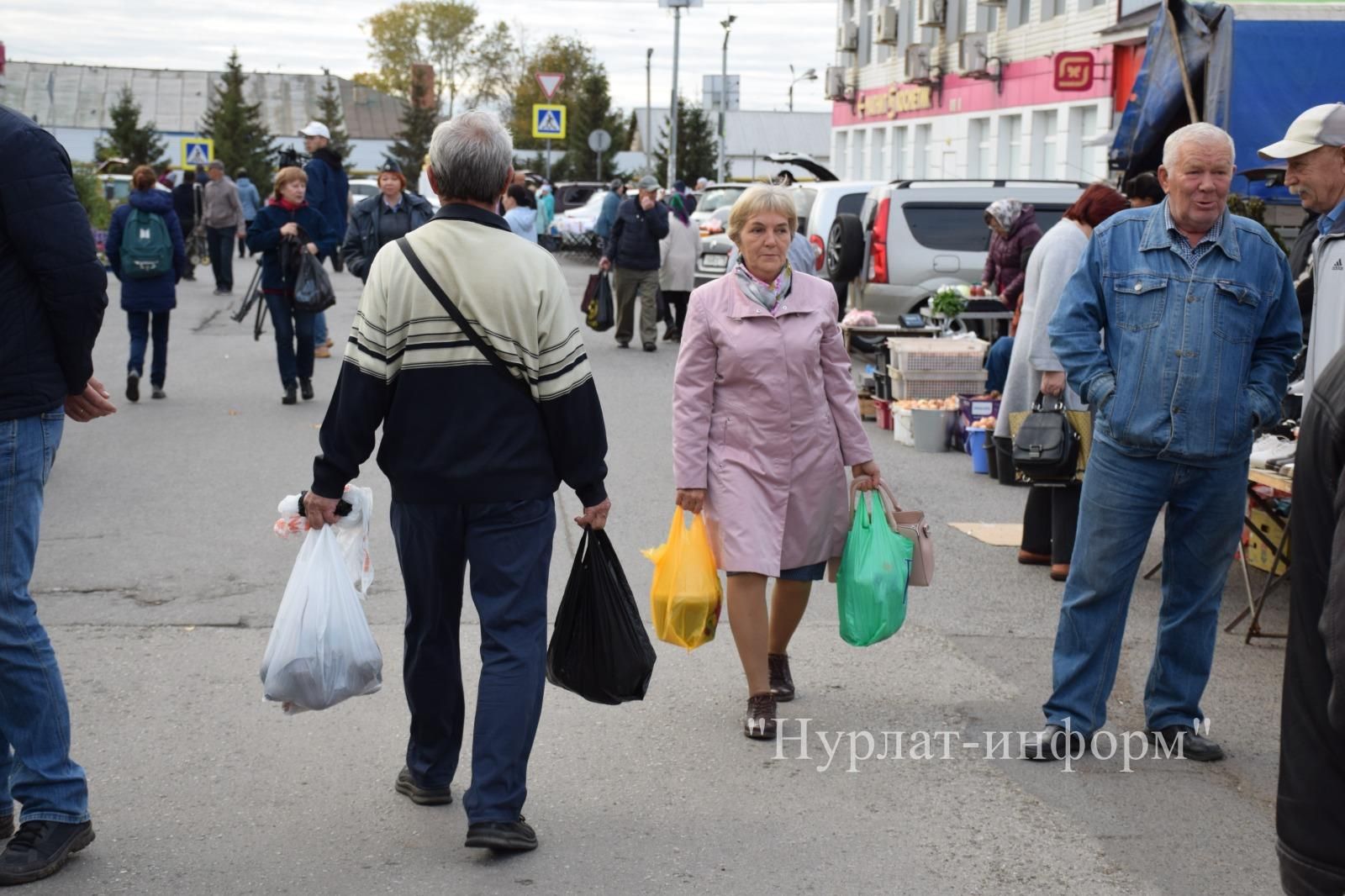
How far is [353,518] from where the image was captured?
4543 mm

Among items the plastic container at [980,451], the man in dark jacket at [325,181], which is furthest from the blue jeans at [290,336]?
the plastic container at [980,451]

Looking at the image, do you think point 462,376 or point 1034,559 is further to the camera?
point 1034,559

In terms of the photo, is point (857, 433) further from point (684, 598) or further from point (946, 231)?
point (946, 231)

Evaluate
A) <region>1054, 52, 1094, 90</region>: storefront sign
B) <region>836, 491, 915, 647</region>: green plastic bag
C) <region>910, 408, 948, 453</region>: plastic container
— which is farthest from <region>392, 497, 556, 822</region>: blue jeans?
<region>1054, 52, 1094, 90</region>: storefront sign

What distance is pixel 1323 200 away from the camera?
5.44m

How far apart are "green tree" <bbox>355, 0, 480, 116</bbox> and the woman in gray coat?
89830 millimetres

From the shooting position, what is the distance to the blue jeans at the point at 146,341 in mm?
13109

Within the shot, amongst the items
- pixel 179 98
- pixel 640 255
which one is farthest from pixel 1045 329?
pixel 179 98

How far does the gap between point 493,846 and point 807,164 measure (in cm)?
1716

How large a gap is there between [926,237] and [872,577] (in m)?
10.1

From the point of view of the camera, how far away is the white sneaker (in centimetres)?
667

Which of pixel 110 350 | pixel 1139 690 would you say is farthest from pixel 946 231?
pixel 1139 690

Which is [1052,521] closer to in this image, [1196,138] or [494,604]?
[1196,138]

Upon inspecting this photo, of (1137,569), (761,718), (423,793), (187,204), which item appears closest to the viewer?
(423,793)
